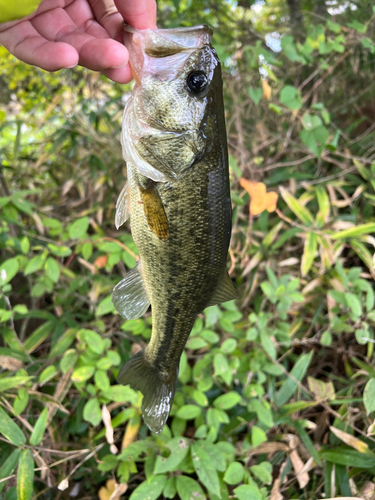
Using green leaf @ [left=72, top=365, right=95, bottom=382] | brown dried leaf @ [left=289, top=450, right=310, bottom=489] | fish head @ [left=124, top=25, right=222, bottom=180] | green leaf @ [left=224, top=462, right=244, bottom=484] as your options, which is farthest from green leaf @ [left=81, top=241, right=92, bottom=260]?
brown dried leaf @ [left=289, top=450, right=310, bottom=489]

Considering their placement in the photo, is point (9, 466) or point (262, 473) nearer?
point (9, 466)

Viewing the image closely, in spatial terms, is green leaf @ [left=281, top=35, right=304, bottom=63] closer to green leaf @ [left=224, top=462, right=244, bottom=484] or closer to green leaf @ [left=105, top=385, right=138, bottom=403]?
green leaf @ [left=105, top=385, right=138, bottom=403]

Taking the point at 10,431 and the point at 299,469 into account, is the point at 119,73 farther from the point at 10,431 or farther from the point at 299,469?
the point at 299,469

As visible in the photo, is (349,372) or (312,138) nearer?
(312,138)

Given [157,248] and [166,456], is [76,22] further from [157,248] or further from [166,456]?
[166,456]

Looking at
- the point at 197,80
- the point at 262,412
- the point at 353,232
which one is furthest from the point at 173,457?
the point at 353,232

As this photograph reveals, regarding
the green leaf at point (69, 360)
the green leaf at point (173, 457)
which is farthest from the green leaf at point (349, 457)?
the green leaf at point (69, 360)

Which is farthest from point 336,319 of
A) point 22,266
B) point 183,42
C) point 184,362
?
point 22,266
